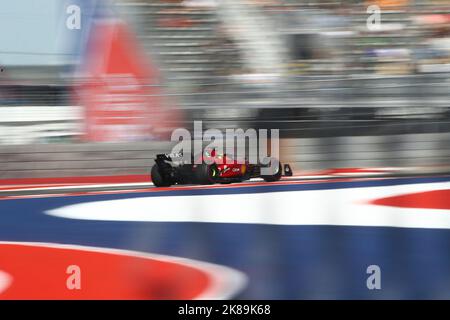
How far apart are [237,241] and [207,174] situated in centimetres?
241

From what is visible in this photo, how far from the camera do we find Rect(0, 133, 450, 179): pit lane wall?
646 cm

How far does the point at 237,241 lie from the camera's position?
11.5 feet

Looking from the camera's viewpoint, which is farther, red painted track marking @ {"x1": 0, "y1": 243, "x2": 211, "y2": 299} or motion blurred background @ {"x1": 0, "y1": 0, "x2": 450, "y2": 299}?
motion blurred background @ {"x1": 0, "y1": 0, "x2": 450, "y2": 299}

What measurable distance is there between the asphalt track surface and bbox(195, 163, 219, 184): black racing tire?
1.04 feet

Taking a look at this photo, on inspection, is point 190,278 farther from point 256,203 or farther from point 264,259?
point 256,203

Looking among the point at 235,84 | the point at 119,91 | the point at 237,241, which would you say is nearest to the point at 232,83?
the point at 235,84

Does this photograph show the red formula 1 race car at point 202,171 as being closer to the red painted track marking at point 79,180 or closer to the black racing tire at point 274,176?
the black racing tire at point 274,176

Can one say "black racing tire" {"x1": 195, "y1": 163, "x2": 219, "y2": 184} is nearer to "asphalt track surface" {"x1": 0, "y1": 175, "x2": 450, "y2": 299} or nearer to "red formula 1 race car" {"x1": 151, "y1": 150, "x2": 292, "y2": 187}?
"red formula 1 race car" {"x1": 151, "y1": 150, "x2": 292, "y2": 187}

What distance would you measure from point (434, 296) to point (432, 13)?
4.84 metres

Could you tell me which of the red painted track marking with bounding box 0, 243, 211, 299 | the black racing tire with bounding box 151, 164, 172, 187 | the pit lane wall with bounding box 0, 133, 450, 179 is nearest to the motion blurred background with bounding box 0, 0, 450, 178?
the pit lane wall with bounding box 0, 133, 450, 179

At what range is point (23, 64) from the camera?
6.91 meters

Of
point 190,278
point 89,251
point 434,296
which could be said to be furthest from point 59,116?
point 434,296

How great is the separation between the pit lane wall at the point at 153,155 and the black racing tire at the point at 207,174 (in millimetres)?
869

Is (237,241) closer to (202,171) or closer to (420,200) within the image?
(420,200)
